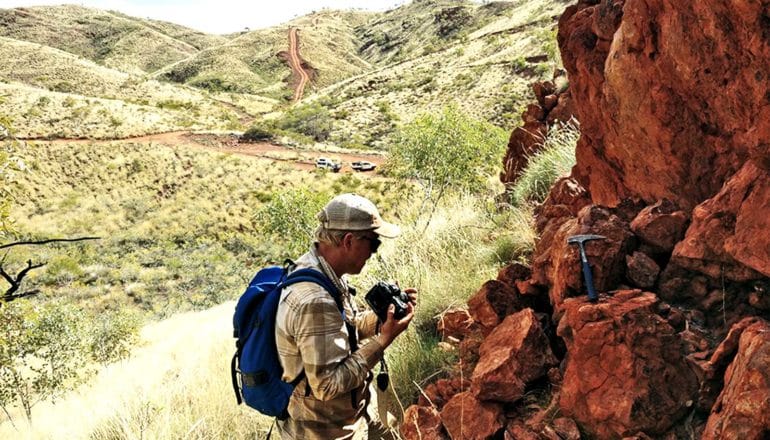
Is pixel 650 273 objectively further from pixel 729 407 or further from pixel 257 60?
pixel 257 60

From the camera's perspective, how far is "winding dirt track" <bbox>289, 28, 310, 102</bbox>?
75.8 m

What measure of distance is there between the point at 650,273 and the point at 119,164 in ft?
115

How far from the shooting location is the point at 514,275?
328 centimetres

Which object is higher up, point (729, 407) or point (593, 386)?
point (729, 407)

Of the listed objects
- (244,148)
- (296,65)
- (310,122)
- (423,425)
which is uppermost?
(296,65)

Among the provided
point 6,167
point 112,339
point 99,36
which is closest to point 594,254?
→ point 6,167

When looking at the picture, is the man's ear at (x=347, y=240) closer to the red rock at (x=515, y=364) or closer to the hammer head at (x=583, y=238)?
the red rock at (x=515, y=364)

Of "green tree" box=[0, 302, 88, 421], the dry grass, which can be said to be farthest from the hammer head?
"green tree" box=[0, 302, 88, 421]

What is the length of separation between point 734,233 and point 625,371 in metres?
0.69

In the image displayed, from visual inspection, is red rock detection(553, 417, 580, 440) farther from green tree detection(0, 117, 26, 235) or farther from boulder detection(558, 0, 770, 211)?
green tree detection(0, 117, 26, 235)

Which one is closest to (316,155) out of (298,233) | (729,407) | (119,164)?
(119,164)

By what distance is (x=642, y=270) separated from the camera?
2.41 meters

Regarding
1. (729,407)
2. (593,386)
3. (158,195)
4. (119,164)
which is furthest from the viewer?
(119,164)

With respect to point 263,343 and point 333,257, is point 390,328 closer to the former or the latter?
point 333,257
